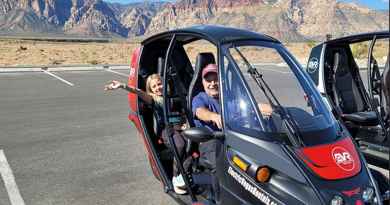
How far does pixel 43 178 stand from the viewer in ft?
17.0

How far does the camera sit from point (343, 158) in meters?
3.08

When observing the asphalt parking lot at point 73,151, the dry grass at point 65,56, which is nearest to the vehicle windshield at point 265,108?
the asphalt parking lot at point 73,151

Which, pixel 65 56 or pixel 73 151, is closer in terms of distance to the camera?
pixel 73 151

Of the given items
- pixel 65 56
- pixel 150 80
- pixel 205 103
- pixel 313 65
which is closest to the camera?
pixel 205 103

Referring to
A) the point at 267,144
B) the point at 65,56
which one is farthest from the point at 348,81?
the point at 65,56

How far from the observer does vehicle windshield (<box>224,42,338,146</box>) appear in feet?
10.3

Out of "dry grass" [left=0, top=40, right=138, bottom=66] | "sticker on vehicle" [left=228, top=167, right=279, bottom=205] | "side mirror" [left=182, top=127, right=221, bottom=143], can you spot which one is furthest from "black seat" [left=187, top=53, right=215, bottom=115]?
"dry grass" [left=0, top=40, right=138, bottom=66]

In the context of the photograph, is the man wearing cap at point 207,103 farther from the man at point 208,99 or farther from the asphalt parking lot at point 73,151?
the asphalt parking lot at point 73,151

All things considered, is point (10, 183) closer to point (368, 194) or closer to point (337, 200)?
point (337, 200)

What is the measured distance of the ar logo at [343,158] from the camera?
119 inches

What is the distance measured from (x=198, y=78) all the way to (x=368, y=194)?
189cm

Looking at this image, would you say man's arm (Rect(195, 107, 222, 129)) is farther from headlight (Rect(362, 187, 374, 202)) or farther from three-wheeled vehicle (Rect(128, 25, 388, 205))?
headlight (Rect(362, 187, 374, 202))

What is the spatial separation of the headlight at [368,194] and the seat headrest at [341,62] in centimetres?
372

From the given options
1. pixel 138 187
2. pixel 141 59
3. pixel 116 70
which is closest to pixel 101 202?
pixel 138 187
